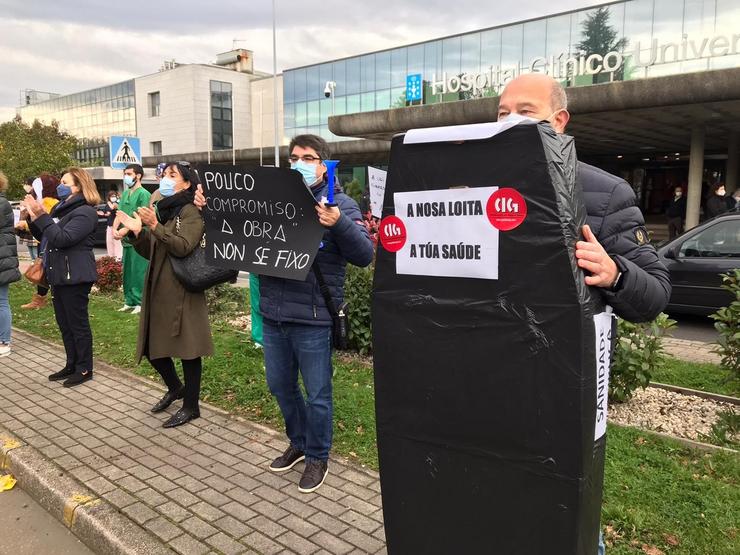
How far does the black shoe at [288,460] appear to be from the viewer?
12.9 feet

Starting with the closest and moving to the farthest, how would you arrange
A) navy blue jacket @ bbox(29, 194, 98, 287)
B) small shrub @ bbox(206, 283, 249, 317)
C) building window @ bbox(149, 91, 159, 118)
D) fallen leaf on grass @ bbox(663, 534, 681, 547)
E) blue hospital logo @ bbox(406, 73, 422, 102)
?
fallen leaf on grass @ bbox(663, 534, 681, 547)
navy blue jacket @ bbox(29, 194, 98, 287)
small shrub @ bbox(206, 283, 249, 317)
blue hospital logo @ bbox(406, 73, 422, 102)
building window @ bbox(149, 91, 159, 118)

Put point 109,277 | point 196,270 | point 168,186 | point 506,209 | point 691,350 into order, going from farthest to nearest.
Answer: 1. point 109,277
2. point 691,350
3. point 168,186
4. point 196,270
5. point 506,209

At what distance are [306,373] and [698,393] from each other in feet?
12.0

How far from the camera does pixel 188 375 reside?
4680 mm

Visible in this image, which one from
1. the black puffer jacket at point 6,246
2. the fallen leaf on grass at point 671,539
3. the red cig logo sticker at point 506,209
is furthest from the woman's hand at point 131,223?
the fallen leaf on grass at point 671,539

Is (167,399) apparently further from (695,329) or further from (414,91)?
(414,91)

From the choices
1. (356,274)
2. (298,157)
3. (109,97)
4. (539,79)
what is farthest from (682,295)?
(109,97)

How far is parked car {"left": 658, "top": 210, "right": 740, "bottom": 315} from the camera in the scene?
27.8 ft

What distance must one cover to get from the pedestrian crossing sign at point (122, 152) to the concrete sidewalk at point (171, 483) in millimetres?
6230

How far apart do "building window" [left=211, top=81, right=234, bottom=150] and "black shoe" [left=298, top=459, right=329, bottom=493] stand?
63.2m

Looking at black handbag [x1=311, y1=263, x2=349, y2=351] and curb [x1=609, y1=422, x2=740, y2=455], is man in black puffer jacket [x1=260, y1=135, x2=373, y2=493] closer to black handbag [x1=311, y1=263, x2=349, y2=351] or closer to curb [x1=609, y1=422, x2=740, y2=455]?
black handbag [x1=311, y1=263, x2=349, y2=351]

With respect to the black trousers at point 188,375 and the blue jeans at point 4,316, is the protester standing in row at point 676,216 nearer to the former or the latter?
the black trousers at point 188,375

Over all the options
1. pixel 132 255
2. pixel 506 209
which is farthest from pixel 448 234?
pixel 132 255

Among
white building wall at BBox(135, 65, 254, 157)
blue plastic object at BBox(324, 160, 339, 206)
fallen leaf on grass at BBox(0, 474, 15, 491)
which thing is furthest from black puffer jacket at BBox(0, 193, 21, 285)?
white building wall at BBox(135, 65, 254, 157)
